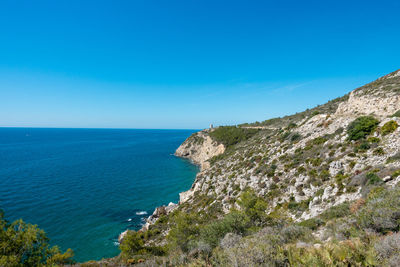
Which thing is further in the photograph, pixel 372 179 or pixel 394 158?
pixel 394 158

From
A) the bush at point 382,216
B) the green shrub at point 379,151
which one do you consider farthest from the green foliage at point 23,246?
the green shrub at point 379,151

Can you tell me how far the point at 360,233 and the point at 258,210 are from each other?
265 inches

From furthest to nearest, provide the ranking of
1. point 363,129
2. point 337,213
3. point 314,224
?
point 363,129 → point 337,213 → point 314,224

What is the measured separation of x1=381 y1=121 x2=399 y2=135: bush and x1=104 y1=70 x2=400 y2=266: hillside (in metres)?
0.07

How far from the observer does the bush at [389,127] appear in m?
17.3

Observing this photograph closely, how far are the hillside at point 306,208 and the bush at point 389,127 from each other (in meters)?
0.07

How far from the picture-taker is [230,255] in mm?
6672

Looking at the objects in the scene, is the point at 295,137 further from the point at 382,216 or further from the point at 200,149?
the point at 200,149

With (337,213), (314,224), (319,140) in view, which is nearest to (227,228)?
(314,224)

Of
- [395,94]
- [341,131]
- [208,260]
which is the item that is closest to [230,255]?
[208,260]

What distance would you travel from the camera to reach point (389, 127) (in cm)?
1761

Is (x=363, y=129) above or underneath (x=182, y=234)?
above

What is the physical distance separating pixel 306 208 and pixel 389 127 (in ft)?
Answer: 40.8

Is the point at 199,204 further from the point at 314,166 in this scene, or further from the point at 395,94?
the point at 395,94
